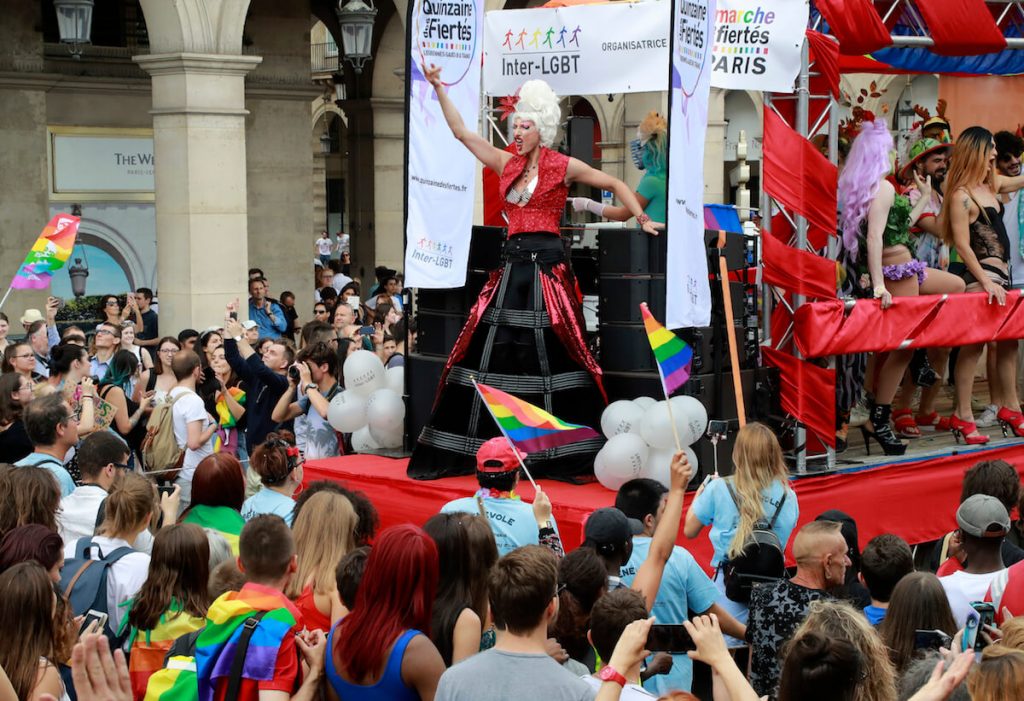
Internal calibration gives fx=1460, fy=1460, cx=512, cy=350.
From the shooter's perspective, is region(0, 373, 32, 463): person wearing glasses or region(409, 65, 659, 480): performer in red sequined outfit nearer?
region(0, 373, 32, 463): person wearing glasses

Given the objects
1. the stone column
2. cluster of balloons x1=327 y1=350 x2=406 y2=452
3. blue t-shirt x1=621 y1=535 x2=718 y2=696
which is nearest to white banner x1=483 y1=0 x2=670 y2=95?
cluster of balloons x1=327 y1=350 x2=406 y2=452

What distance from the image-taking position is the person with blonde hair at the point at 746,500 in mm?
5809

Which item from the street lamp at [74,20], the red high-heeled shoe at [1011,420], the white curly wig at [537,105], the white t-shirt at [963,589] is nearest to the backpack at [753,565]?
the white t-shirt at [963,589]

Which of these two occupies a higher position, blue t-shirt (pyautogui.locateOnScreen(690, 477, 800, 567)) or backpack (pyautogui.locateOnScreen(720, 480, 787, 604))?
blue t-shirt (pyautogui.locateOnScreen(690, 477, 800, 567))

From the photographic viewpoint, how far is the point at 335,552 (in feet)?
16.2

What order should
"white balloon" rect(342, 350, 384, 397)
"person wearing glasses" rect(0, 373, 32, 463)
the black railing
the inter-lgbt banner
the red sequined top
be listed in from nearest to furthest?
"person wearing glasses" rect(0, 373, 32, 463) → the red sequined top → "white balloon" rect(342, 350, 384, 397) → the inter-lgbt banner → the black railing

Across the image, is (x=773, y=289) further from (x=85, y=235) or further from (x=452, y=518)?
(x=85, y=235)

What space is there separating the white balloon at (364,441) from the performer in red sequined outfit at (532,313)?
82 centimetres

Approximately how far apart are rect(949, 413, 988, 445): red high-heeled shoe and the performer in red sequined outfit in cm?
259

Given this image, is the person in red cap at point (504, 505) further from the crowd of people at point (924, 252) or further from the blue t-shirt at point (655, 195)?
the crowd of people at point (924, 252)

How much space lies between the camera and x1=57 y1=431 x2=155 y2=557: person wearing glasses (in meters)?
5.96

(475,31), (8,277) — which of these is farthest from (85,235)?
(475,31)

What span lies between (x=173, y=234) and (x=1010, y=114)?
7.19 metres

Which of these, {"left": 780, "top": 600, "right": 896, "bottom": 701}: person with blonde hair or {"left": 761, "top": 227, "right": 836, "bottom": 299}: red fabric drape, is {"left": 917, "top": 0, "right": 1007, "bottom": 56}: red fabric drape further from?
{"left": 780, "top": 600, "right": 896, "bottom": 701}: person with blonde hair
